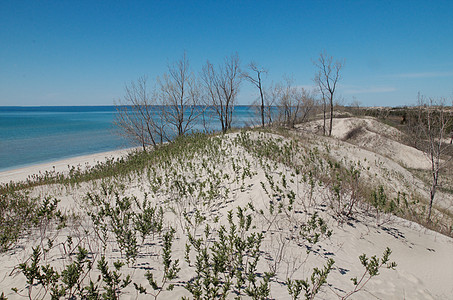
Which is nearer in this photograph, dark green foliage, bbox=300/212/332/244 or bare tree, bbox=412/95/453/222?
dark green foliage, bbox=300/212/332/244

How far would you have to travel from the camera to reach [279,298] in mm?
3270

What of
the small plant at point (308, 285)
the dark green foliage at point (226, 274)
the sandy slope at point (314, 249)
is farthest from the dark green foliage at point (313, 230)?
the small plant at point (308, 285)

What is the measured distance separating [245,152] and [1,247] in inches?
328

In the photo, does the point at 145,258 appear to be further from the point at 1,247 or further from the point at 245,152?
the point at 245,152

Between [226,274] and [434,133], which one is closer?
[226,274]

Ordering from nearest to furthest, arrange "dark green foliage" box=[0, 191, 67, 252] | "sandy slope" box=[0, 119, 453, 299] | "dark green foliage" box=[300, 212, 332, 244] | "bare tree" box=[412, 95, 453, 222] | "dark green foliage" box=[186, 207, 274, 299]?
"dark green foliage" box=[186, 207, 274, 299] → "sandy slope" box=[0, 119, 453, 299] → "dark green foliage" box=[0, 191, 67, 252] → "dark green foliage" box=[300, 212, 332, 244] → "bare tree" box=[412, 95, 453, 222]

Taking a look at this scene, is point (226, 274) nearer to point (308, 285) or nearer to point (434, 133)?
point (308, 285)

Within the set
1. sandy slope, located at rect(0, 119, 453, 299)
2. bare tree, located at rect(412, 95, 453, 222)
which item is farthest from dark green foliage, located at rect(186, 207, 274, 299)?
bare tree, located at rect(412, 95, 453, 222)

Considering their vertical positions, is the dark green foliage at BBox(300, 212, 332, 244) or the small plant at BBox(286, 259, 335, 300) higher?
the small plant at BBox(286, 259, 335, 300)

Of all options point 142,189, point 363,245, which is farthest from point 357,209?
point 142,189

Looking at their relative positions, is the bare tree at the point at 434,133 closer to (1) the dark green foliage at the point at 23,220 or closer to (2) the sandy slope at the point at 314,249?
(2) the sandy slope at the point at 314,249

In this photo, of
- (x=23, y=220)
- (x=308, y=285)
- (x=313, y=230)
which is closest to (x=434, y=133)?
(x=313, y=230)

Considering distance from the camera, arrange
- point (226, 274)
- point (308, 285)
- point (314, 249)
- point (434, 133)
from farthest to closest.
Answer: point (434, 133) < point (314, 249) < point (226, 274) < point (308, 285)

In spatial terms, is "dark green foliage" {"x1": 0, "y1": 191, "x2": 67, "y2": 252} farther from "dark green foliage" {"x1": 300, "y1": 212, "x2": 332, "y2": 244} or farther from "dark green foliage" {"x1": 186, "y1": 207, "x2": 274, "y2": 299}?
"dark green foliage" {"x1": 300, "y1": 212, "x2": 332, "y2": 244}
